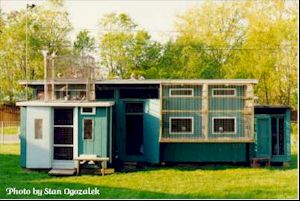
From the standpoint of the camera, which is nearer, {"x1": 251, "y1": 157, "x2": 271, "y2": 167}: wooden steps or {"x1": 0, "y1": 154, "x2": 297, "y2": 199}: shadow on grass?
{"x1": 0, "y1": 154, "x2": 297, "y2": 199}: shadow on grass

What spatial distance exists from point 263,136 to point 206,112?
2.74 meters

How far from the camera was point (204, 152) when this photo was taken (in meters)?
19.7

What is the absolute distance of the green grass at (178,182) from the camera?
45.6ft

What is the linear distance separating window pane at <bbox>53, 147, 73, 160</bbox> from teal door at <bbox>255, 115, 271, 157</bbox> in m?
7.06

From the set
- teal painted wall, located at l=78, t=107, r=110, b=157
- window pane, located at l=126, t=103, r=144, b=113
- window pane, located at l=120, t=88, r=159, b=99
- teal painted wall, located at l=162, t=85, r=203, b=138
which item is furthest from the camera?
window pane, located at l=120, t=88, r=159, b=99

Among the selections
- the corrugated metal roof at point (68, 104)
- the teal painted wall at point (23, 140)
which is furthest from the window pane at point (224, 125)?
the teal painted wall at point (23, 140)

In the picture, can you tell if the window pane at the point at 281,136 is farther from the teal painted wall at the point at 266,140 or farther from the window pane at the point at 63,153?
the window pane at the point at 63,153

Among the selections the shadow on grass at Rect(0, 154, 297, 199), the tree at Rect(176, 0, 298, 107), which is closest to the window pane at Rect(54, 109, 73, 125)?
the shadow on grass at Rect(0, 154, 297, 199)

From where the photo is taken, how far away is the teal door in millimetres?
19969

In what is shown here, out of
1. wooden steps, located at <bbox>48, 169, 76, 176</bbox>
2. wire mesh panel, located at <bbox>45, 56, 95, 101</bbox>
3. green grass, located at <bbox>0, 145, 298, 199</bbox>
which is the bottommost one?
green grass, located at <bbox>0, 145, 298, 199</bbox>

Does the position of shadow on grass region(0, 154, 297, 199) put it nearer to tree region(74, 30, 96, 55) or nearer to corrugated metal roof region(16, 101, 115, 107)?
corrugated metal roof region(16, 101, 115, 107)

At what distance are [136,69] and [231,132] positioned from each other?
2227cm

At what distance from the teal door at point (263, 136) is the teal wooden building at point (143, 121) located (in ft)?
0.13

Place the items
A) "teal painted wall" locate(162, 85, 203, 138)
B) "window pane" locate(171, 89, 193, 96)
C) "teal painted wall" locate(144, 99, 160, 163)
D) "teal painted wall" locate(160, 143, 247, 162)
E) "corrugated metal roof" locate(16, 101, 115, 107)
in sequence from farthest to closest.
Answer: "teal painted wall" locate(160, 143, 247, 162), "teal painted wall" locate(144, 99, 160, 163), "window pane" locate(171, 89, 193, 96), "teal painted wall" locate(162, 85, 203, 138), "corrugated metal roof" locate(16, 101, 115, 107)
